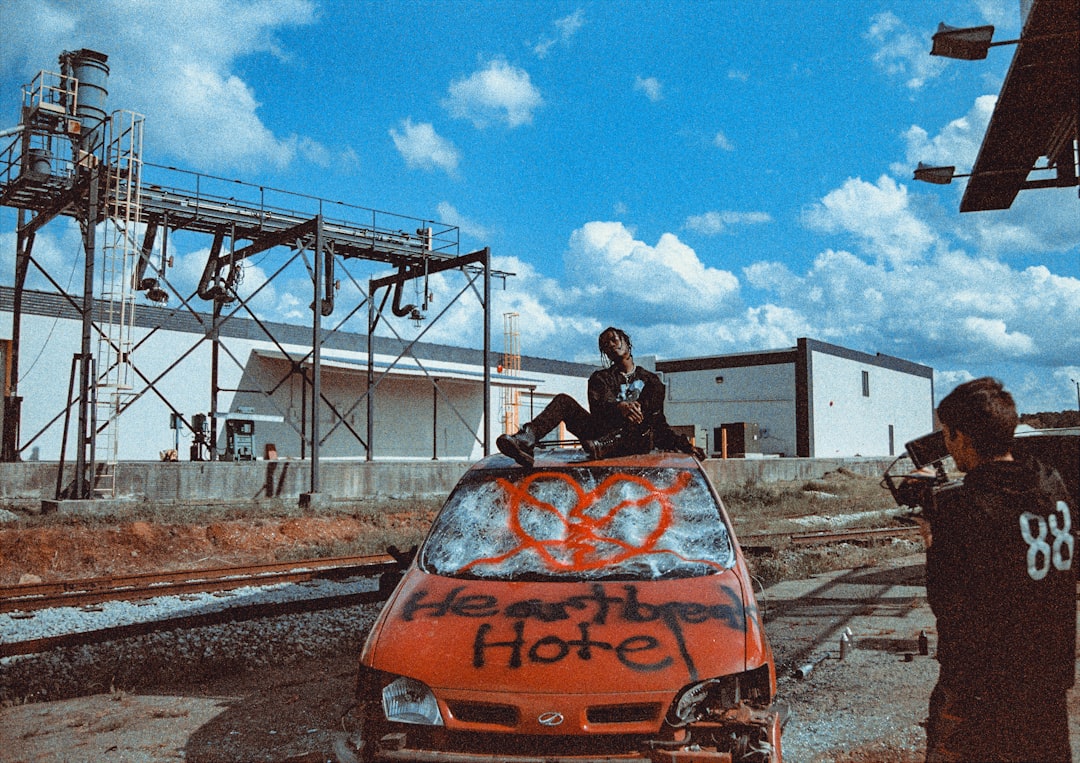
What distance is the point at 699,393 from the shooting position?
47969mm

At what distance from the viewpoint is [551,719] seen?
10.4 ft

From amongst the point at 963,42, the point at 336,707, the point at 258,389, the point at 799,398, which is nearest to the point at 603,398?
the point at 336,707

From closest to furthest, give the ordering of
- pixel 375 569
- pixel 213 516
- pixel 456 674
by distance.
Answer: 1. pixel 456 674
2. pixel 375 569
3. pixel 213 516

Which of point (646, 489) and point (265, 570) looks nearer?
point (646, 489)

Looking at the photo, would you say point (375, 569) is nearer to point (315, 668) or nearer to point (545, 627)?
point (315, 668)

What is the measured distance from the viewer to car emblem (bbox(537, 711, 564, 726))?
124 inches

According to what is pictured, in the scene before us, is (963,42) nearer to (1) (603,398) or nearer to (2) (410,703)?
(1) (603,398)

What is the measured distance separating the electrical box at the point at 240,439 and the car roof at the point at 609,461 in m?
21.5

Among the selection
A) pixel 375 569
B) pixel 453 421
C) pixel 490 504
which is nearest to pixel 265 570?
pixel 375 569

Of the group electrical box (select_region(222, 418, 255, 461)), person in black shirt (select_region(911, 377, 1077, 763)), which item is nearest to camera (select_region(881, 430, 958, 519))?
person in black shirt (select_region(911, 377, 1077, 763))

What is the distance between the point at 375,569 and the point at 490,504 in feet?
22.5

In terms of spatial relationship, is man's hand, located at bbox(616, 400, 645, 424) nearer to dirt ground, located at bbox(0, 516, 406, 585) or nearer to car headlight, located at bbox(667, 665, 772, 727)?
car headlight, located at bbox(667, 665, 772, 727)

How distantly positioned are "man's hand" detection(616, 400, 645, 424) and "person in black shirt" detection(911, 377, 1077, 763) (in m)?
2.60

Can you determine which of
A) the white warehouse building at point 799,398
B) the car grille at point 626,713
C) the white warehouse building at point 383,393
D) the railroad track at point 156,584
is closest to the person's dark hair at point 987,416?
the car grille at point 626,713
